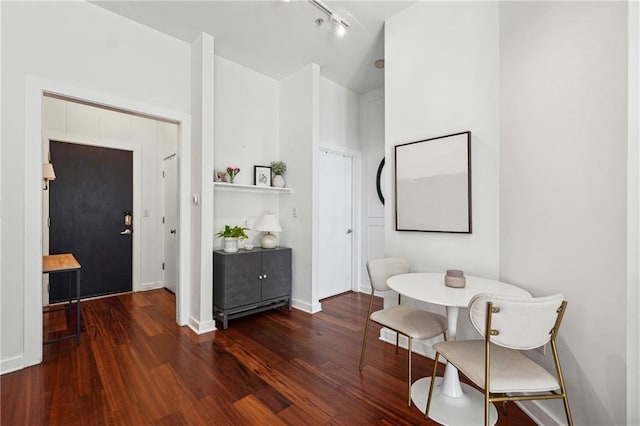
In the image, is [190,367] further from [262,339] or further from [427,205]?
[427,205]

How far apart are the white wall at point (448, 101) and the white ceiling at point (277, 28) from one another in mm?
364

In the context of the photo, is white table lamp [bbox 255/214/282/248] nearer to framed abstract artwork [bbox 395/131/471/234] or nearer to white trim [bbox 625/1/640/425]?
framed abstract artwork [bbox 395/131/471/234]

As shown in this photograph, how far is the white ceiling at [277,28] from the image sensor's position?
2502 millimetres

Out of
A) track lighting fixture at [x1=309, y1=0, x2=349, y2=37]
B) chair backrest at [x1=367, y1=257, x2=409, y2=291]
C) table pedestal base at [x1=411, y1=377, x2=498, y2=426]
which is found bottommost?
table pedestal base at [x1=411, y1=377, x2=498, y2=426]

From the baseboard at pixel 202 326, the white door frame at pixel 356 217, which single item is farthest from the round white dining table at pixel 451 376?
the white door frame at pixel 356 217

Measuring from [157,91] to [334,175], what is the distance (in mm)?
2345

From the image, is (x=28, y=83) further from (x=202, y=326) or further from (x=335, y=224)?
(x=335, y=224)

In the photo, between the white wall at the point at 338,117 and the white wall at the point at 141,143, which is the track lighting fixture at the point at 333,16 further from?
the white wall at the point at 141,143

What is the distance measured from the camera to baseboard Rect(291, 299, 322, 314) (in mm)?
3372

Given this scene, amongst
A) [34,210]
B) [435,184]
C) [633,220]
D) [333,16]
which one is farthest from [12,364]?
[633,220]

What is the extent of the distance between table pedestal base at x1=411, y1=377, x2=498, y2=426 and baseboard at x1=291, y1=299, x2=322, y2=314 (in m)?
1.61

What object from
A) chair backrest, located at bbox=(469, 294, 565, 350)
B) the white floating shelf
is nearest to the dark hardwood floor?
chair backrest, located at bbox=(469, 294, 565, 350)

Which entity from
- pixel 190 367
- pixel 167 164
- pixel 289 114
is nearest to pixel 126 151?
pixel 167 164

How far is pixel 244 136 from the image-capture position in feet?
11.6
